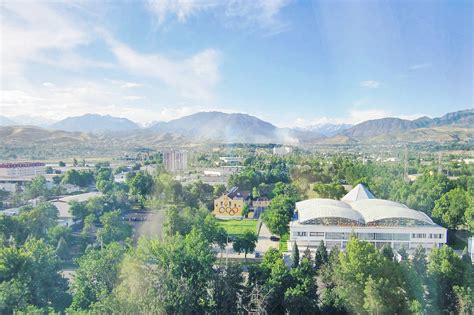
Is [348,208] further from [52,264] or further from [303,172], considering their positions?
[303,172]

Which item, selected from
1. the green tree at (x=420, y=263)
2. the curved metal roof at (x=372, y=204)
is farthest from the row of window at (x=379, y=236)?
the green tree at (x=420, y=263)

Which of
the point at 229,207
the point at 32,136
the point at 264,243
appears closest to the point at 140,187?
the point at 229,207

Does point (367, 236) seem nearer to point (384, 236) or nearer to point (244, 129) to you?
point (384, 236)

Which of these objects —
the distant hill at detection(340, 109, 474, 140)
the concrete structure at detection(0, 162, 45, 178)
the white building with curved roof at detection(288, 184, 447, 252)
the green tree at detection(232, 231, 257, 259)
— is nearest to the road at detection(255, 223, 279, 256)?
the white building with curved roof at detection(288, 184, 447, 252)

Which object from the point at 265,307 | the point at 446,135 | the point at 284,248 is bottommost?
the point at 284,248

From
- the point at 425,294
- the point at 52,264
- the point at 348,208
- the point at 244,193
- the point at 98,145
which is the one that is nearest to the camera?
the point at 425,294

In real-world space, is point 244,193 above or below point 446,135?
below

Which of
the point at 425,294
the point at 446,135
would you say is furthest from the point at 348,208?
the point at 446,135
